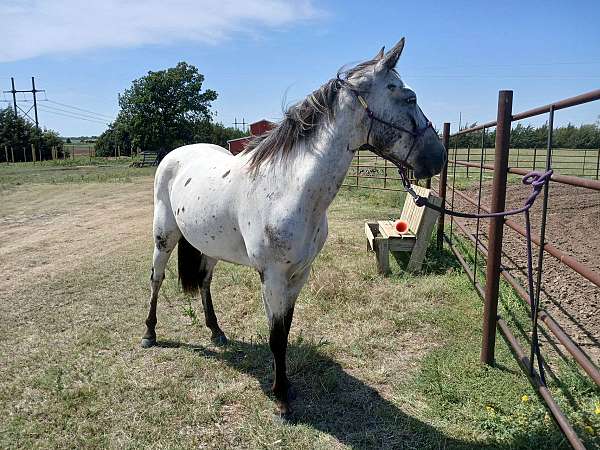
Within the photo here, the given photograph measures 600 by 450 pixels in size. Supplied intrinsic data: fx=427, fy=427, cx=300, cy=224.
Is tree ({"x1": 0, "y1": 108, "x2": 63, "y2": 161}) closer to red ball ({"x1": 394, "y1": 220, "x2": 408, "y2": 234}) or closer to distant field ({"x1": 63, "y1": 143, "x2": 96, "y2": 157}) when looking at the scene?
distant field ({"x1": 63, "y1": 143, "x2": 96, "y2": 157})

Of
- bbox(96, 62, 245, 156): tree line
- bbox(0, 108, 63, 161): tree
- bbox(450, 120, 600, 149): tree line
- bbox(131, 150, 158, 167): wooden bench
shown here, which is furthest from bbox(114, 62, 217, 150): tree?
bbox(450, 120, 600, 149): tree line

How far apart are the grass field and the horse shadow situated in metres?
0.01

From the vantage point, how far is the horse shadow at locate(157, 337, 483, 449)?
238 centimetres

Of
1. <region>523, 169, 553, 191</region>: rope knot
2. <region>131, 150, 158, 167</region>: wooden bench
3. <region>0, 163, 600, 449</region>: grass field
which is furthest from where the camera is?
<region>131, 150, 158, 167</region>: wooden bench

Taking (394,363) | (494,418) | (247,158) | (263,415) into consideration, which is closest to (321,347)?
(394,363)

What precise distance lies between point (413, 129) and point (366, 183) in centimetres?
1326

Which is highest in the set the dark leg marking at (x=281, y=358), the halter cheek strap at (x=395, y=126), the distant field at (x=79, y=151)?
the distant field at (x=79, y=151)

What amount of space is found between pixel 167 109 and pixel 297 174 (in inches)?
1453

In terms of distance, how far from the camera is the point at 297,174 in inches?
94.7

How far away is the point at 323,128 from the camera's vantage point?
238 cm

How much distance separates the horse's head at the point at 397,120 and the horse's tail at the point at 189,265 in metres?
2.10

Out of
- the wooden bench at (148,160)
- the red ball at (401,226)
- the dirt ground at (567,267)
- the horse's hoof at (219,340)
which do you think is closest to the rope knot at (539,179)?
the dirt ground at (567,267)

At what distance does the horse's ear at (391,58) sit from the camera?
85.3 inches

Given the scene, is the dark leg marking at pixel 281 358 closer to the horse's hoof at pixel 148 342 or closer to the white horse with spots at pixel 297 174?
the white horse with spots at pixel 297 174
